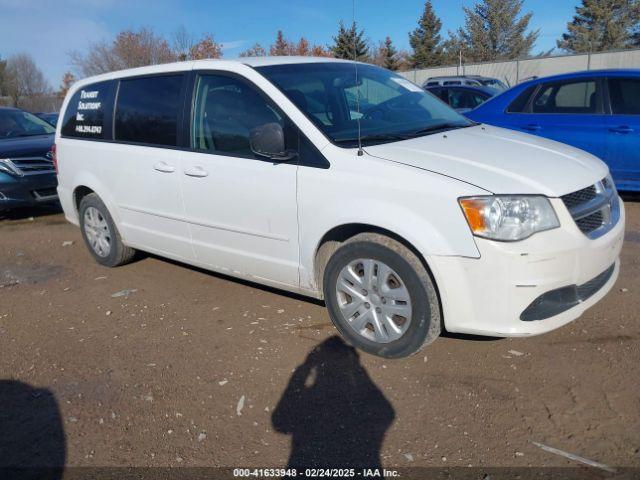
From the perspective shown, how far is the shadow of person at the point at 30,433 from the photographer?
271 cm

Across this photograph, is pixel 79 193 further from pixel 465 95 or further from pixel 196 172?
pixel 465 95

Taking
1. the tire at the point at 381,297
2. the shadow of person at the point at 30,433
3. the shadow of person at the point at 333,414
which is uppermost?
the tire at the point at 381,297

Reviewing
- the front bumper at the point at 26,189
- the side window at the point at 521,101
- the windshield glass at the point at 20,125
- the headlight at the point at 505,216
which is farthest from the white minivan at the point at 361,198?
the windshield glass at the point at 20,125

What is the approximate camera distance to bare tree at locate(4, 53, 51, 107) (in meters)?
44.8

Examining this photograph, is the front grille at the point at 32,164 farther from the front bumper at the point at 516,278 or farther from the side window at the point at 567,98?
the front bumper at the point at 516,278

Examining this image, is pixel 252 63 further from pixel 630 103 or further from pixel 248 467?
pixel 630 103

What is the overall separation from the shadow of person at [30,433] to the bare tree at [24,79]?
153 feet

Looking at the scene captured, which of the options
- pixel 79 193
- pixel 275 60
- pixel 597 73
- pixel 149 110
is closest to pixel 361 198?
pixel 275 60

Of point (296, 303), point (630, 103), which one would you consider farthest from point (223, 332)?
point (630, 103)

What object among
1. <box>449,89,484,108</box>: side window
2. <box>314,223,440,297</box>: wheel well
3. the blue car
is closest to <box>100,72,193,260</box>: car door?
<box>314,223,440,297</box>: wheel well

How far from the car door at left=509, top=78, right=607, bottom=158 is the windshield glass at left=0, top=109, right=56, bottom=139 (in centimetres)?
730

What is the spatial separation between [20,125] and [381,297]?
809 cm

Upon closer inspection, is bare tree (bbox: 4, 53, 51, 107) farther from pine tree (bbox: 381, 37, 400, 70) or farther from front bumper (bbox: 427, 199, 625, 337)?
front bumper (bbox: 427, 199, 625, 337)

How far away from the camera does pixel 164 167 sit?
4.44 m
